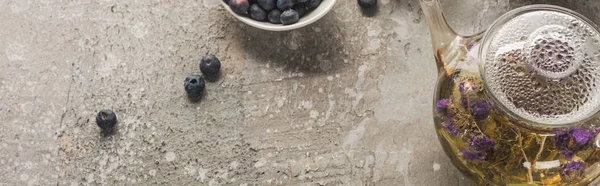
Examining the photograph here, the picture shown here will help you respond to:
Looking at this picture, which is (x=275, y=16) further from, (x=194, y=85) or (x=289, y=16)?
(x=194, y=85)

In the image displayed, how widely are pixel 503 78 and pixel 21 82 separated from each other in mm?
804

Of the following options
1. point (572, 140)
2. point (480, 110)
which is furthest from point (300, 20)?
point (572, 140)

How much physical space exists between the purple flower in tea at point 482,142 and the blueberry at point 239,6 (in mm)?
420

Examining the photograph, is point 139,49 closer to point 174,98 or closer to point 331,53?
point 174,98

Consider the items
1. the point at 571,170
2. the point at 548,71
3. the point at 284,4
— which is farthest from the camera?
the point at 284,4

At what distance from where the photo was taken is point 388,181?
1211 mm

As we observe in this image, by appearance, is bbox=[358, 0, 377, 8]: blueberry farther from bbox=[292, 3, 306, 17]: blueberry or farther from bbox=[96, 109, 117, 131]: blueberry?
bbox=[96, 109, 117, 131]: blueberry

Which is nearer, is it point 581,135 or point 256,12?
point 581,135

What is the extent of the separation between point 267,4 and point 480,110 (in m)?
0.39

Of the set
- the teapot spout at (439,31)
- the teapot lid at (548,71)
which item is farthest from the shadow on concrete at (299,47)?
the teapot lid at (548,71)

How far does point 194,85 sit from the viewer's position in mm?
1200

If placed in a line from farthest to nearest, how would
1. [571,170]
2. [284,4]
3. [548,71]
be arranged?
[284,4]
[571,170]
[548,71]

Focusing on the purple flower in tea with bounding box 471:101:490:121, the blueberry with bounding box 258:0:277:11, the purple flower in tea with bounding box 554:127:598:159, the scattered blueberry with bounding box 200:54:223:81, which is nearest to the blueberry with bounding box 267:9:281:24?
the blueberry with bounding box 258:0:277:11

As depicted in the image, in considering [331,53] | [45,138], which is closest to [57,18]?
[45,138]
